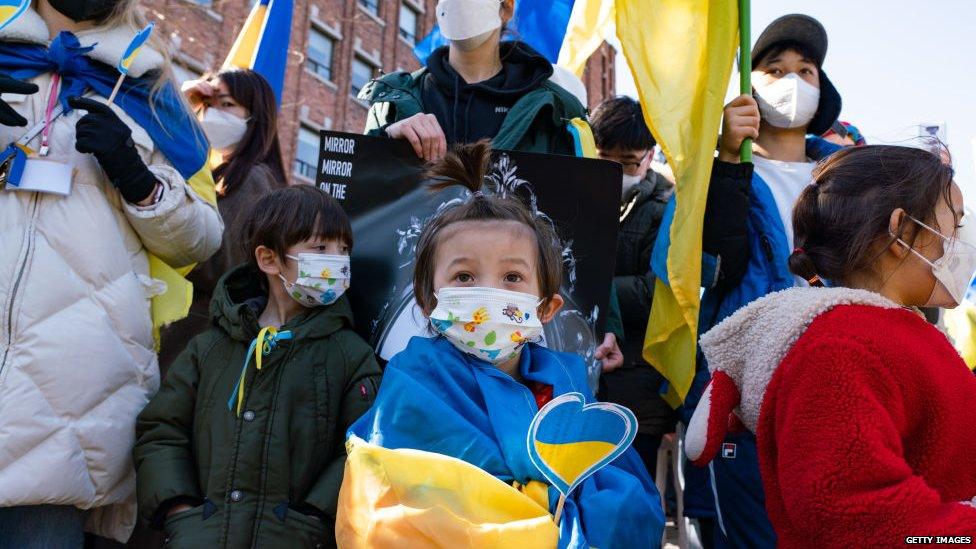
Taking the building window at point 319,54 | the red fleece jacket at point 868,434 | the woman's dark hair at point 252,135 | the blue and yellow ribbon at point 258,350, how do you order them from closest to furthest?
the red fleece jacket at point 868,434 → the blue and yellow ribbon at point 258,350 → the woman's dark hair at point 252,135 → the building window at point 319,54

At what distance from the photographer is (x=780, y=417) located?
211cm

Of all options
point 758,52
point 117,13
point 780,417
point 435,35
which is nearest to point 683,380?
point 780,417

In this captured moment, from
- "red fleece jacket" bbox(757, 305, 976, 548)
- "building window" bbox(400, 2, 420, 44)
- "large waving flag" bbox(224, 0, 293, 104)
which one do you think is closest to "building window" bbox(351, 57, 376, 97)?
"building window" bbox(400, 2, 420, 44)

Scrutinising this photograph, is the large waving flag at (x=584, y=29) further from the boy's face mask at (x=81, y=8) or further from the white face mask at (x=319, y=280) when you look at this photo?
the boy's face mask at (x=81, y=8)

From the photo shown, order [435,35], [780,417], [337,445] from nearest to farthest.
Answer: [780,417]
[337,445]
[435,35]

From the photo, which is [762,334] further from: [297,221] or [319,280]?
[297,221]

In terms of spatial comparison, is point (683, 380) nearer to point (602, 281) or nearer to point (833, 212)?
point (602, 281)

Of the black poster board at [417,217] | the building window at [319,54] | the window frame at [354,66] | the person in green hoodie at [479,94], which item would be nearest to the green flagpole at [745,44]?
the black poster board at [417,217]

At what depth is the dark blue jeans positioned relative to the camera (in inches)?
110

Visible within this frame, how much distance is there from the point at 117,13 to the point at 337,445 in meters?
1.70

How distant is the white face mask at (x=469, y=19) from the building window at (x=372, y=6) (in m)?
24.7

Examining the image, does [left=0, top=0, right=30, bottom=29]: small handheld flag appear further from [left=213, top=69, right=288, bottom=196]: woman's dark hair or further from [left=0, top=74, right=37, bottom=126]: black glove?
[left=213, top=69, right=288, bottom=196]: woman's dark hair

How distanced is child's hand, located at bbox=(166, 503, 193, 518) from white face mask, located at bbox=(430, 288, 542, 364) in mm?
1059

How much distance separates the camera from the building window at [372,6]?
27.5m
